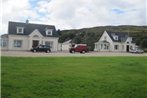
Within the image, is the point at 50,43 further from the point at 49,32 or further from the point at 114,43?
the point at 114,43

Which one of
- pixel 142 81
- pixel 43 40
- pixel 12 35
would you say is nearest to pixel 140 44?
pixel 43 40

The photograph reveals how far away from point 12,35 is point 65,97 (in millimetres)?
49271

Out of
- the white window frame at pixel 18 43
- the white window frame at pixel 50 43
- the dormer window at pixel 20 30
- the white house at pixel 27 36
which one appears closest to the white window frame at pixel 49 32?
the white house at pixel 27 36

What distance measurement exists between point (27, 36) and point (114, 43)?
3113 cm

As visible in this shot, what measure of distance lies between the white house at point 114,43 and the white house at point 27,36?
22.9 meters

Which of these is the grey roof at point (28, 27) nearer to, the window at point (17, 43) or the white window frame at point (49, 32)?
the white window frame at point (49, 32)

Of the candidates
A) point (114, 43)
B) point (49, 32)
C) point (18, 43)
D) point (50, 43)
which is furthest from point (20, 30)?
point (114, 43)

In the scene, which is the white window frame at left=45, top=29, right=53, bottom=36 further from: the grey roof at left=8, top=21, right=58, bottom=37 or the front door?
the front door

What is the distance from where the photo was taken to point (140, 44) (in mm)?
86875

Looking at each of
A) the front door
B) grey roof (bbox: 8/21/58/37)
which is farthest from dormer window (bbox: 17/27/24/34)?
the front door

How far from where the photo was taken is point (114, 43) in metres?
81.1

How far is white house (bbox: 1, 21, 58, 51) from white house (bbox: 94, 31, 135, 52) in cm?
2292

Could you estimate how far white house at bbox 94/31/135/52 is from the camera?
8075cm

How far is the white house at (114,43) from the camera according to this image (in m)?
80.8
